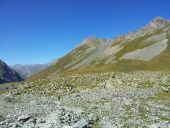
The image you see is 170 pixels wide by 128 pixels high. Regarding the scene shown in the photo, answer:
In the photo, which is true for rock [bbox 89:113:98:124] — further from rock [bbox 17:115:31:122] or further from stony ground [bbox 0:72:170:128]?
rock [bbox 17:115:31:122]

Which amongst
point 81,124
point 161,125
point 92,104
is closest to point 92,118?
point 81,124

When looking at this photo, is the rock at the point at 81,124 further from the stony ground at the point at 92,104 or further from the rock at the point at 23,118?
the rock at the point at 23,118

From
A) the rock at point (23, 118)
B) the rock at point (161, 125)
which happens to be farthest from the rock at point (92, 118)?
the rock at point (23, 118)

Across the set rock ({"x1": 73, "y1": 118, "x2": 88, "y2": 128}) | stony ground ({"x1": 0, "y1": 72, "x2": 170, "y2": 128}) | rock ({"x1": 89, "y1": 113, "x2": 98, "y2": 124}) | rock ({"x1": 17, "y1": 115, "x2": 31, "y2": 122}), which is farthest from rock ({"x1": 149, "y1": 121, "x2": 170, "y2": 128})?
rock ({"x1": 17, "y1": 115, "x2": 31, "y2": 122})

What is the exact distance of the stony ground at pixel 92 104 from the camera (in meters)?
33.5

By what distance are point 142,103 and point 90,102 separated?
24.0ft

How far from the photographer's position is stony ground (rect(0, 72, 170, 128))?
3350cm

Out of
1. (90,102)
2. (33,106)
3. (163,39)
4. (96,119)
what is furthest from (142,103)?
(163,39)

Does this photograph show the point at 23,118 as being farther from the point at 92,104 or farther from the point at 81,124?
the point at 92,104

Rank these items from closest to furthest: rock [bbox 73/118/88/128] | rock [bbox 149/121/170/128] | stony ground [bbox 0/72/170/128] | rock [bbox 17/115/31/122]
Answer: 1. rock [bbox 73/118/88/128]
2. rock [bbox 149/121/170/128]
3. stony ground [bbox 0/72/170/128]
4. rock [bbox 17/115/31/122]

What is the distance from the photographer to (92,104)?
1757 inches

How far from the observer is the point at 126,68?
308 feet

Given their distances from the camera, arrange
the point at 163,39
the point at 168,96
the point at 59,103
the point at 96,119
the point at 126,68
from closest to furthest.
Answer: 1. the point at 96,119
2. the point at 59,103
3. the point at 168,96
4. the point at 126,68
5. the point at 163,39

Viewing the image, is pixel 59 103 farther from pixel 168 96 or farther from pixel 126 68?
pixel 126 68
